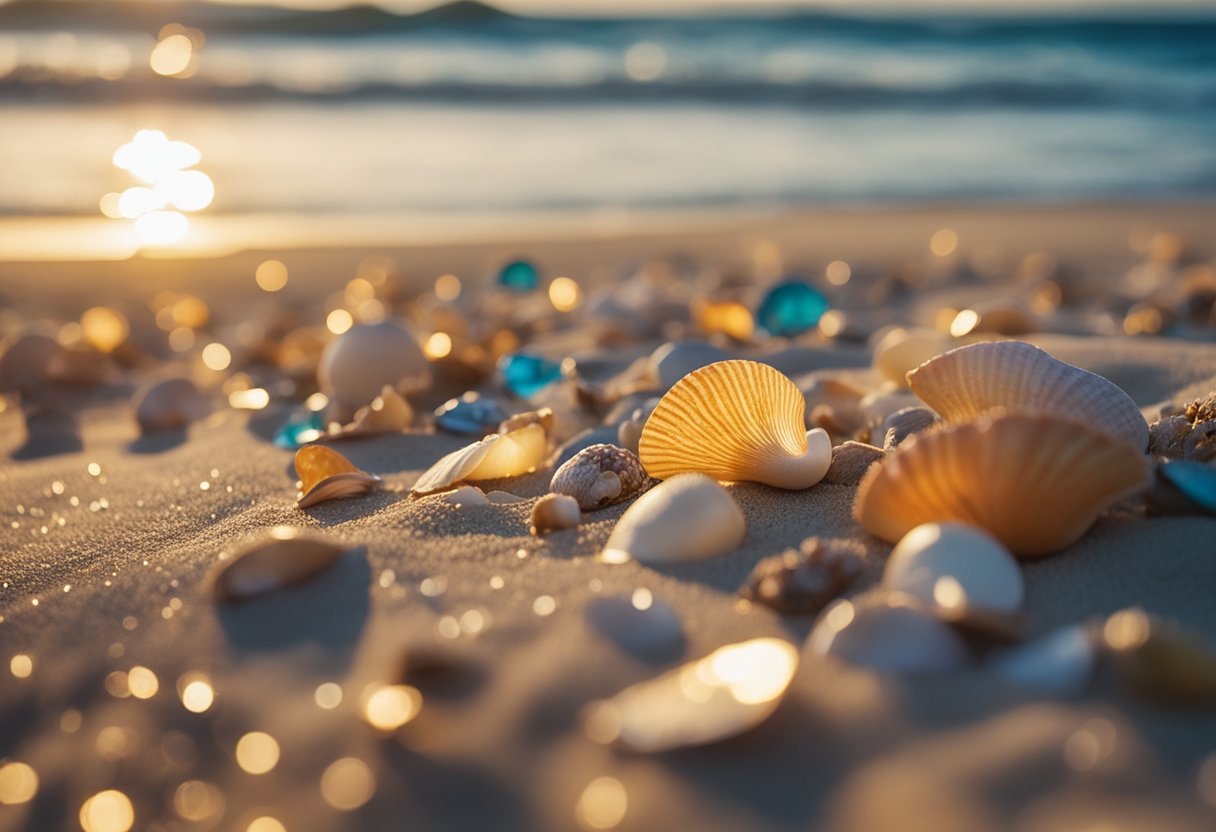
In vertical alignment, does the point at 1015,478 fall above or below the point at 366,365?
above

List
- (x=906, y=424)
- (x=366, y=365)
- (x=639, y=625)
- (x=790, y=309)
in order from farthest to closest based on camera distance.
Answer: (x=790, y=309)
(x=366, y=365)
(x=906, y=424)
(x=639, y=625)

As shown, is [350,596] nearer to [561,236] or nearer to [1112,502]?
[1112,502]

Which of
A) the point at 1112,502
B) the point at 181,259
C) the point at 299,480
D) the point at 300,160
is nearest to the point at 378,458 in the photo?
the point at 299,480

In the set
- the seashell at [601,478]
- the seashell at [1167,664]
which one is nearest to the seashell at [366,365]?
the seashell at [601,478]

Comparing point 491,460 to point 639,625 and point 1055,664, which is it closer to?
point 639,625

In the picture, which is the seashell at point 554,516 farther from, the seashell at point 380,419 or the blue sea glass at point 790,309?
the blue sea glass at point 790,309

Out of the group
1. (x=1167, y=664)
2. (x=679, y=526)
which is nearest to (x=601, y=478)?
(x=679, y=526)

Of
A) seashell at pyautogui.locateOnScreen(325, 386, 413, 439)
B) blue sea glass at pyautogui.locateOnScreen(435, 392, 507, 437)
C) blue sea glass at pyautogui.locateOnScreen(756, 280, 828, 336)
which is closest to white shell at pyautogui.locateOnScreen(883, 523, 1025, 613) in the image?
blue sea glass at pyautogui.locateOnScreen(435, 392, 507, 437)
